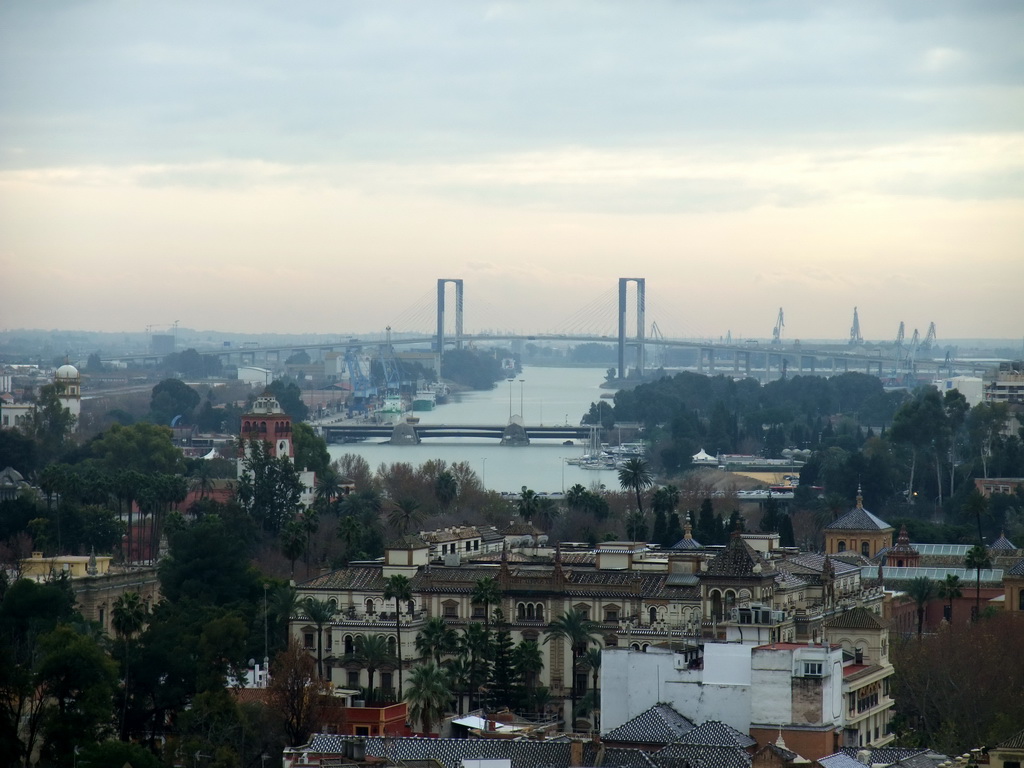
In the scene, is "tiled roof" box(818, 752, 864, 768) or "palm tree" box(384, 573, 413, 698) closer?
"tiled roof" box(818, 752, 864, 768)

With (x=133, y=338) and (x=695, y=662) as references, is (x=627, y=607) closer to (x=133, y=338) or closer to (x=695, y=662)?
(x=695, y=662)

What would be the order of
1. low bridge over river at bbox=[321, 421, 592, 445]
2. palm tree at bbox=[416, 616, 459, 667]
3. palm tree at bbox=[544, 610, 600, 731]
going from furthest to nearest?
low bridge over river at bbox=[321, 421, 592, 445]
palm tree at bbox=[544, 610, 600, 731]
palm tree at bbox=[416, 616, 459, 667]

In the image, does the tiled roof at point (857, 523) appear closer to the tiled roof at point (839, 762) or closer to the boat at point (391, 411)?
the tiled roof at point (839, 762)

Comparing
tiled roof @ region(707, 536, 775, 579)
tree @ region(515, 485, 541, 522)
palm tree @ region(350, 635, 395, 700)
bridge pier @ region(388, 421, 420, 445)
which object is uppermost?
tiled roof @ region(707, 536, 775, 579)

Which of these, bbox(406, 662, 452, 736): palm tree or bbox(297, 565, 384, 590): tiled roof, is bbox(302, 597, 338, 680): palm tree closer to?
bbox(297, 565, 384, 590): tiled roof

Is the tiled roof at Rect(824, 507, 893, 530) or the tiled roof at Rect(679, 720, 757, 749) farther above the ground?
the tiled roof at Rect(824, 507, 893, 530)

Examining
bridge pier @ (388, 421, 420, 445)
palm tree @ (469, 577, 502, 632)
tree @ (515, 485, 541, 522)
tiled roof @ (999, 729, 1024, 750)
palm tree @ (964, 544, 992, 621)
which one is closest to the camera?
tiled roof @ (999, 729, 1024, 750)

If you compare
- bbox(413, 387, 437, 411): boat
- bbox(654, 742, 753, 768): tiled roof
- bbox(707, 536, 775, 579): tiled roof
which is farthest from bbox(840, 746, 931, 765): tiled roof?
bbox(413, 387, 437, 411): boat
